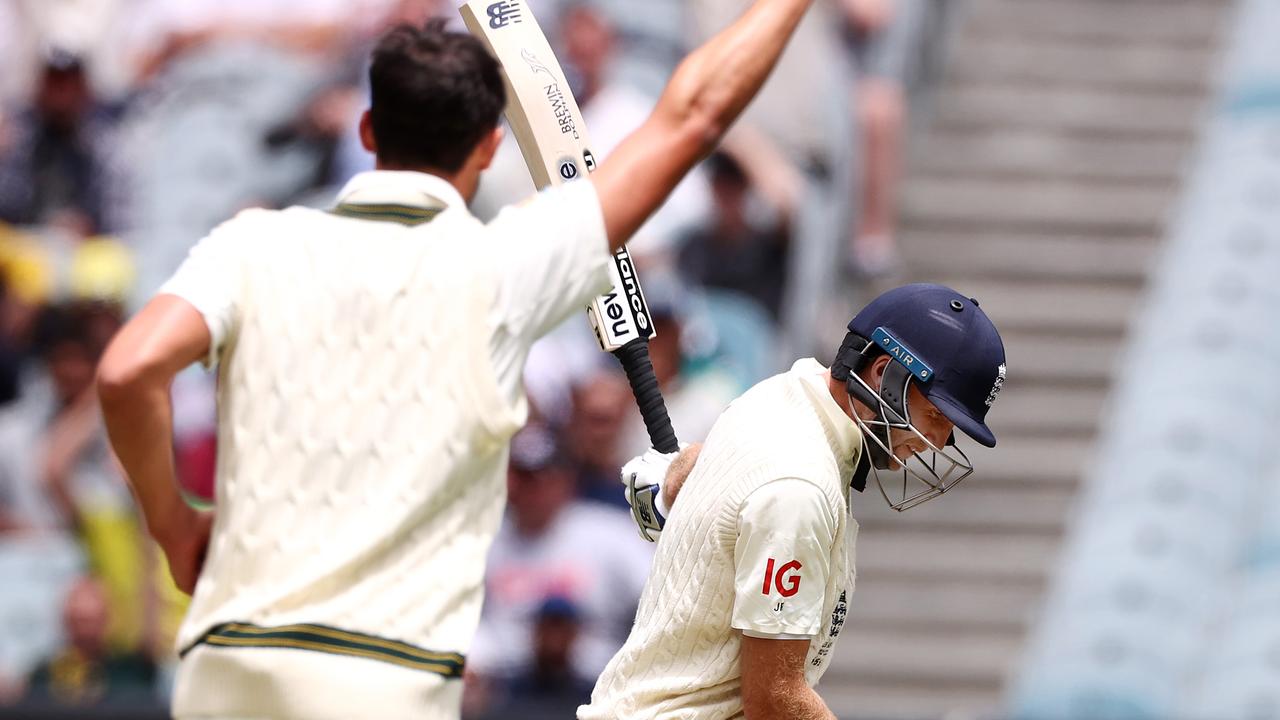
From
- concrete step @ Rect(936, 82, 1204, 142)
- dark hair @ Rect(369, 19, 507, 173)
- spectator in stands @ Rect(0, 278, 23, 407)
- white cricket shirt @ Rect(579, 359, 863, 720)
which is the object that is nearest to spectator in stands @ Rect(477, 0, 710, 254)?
spectator in stands @ Rect(0, 278, 23, 407)

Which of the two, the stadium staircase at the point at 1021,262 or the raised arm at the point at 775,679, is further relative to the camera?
the stadium staircase at the point at 1021,262

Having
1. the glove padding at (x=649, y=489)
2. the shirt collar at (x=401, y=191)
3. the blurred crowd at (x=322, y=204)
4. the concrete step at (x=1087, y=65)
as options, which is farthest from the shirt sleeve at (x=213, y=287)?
the concrete step at (x=1087, y=65)

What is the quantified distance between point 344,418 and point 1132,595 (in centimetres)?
519

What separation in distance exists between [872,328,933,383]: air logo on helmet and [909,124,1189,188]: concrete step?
672 cm

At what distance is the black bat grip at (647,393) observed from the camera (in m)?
3.39

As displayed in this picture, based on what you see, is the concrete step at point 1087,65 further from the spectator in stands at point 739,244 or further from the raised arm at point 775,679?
the raised arm at point 775,679

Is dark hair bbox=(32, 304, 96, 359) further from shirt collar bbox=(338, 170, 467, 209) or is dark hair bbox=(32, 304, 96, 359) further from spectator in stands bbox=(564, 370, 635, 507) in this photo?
shirt collar bbox=(338, 170, 467, 209)

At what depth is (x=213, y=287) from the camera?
2.25 metres

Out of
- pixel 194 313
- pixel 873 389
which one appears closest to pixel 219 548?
pixel 194 313

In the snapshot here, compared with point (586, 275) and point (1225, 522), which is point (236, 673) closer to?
point (586, 275)

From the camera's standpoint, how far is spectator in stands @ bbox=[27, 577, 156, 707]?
668 centimetres

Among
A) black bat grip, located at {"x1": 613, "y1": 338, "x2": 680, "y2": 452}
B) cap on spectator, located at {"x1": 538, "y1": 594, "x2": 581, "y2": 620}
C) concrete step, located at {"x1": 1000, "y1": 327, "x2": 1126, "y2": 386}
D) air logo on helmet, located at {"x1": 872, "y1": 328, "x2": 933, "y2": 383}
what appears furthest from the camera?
concrete step, located at {"x1": 1000, "y1": 327, "x2": 1126, "y2": 386}

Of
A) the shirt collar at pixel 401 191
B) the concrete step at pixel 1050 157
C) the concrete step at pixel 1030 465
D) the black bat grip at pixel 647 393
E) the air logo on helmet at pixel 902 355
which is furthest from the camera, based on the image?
the concrete step at pixel 1050 157

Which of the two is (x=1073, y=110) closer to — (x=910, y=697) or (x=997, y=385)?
(x=910, y=697)
